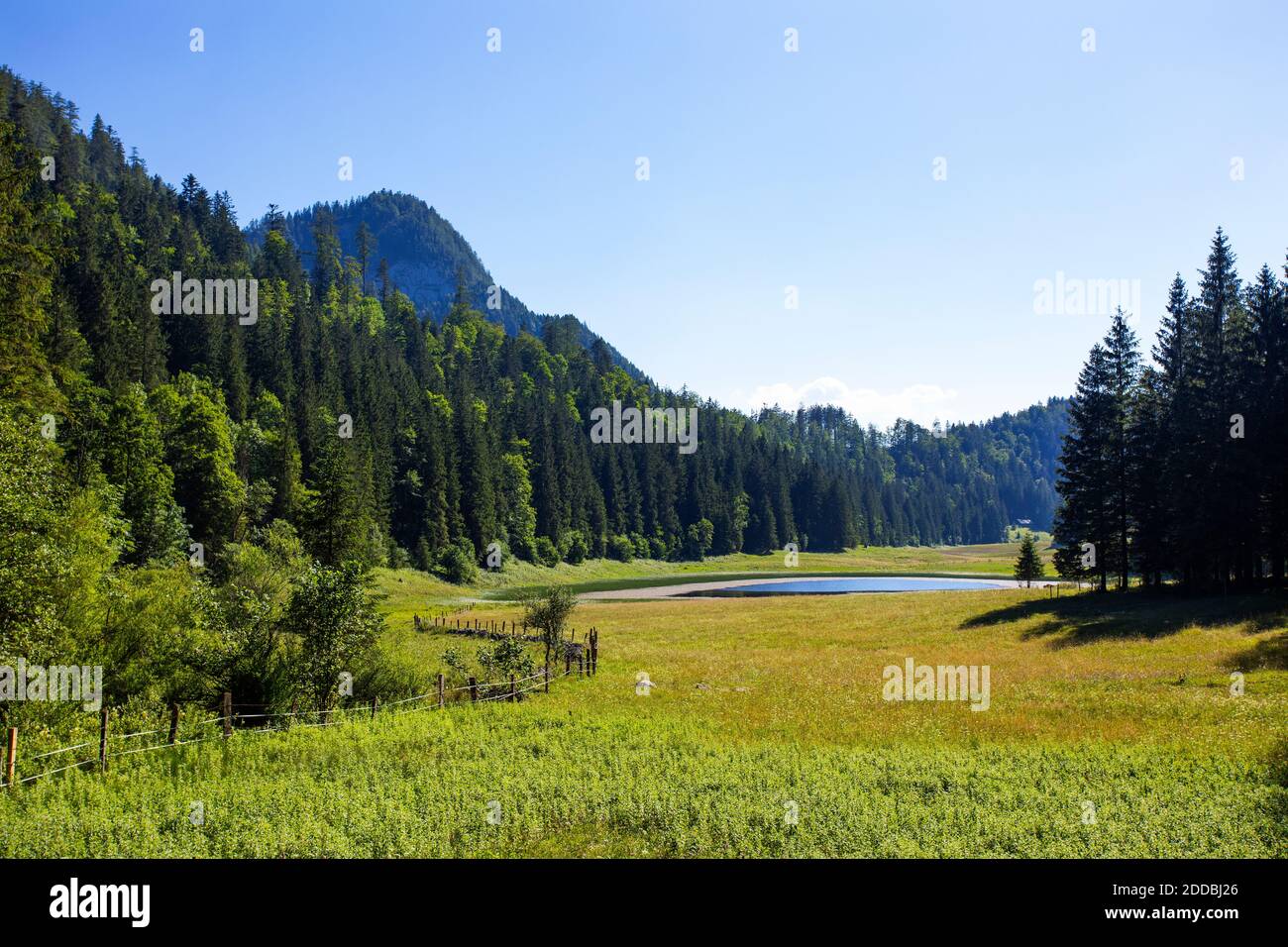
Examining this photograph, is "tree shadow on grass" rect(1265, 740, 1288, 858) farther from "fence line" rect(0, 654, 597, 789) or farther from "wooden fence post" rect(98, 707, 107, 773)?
"wooden fence post" rect(98, 707, 107, 773)

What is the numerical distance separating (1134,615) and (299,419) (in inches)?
3676

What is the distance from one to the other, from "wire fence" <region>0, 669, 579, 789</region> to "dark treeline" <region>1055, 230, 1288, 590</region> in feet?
135

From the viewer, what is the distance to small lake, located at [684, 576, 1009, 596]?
321ft

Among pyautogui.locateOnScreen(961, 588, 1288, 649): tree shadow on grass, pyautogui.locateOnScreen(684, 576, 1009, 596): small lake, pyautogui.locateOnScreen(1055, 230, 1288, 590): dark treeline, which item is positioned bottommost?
pyautogui.locateOnScreen(684, 576, 1009, 596): small lake

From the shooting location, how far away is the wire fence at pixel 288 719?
58.9 feet

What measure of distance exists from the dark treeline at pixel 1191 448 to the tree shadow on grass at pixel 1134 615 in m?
3.43

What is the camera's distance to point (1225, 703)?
23000mm

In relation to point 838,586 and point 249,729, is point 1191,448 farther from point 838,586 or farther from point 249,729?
point 838,586

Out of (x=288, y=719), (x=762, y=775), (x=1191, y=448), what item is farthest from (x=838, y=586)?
(x=762, y=775)

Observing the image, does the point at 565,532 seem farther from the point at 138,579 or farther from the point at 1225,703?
the point at 1225,703

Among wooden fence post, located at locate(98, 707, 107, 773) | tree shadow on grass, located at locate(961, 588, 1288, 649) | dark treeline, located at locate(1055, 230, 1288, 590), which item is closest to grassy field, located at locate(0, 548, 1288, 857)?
wooden fence post, located at locate(98, 707, 107, 773)
